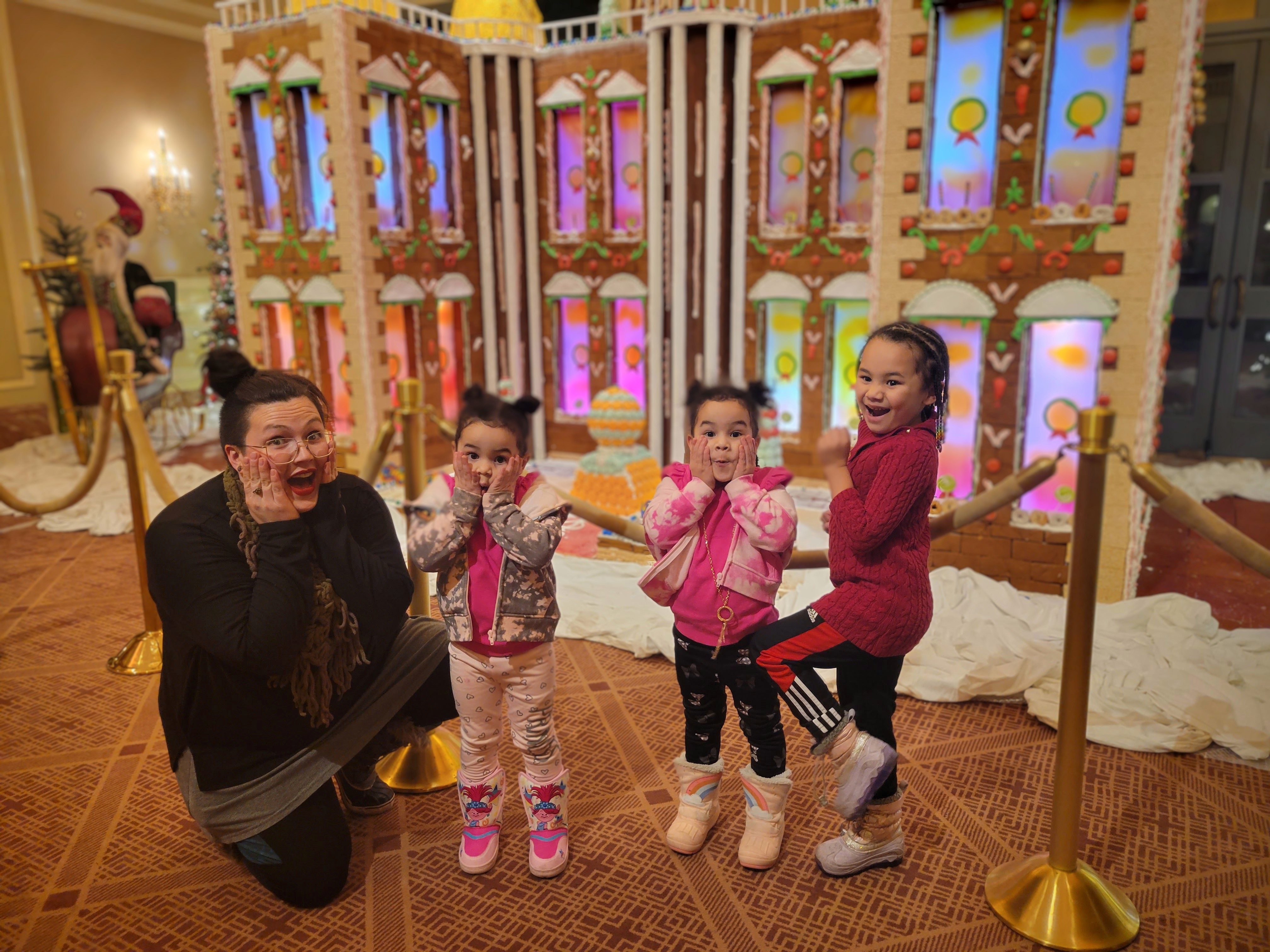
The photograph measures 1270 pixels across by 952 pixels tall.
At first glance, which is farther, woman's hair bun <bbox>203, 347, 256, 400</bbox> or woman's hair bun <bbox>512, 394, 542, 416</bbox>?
woman's hair bun <bbox>203, 347, 256, 400</bbox>

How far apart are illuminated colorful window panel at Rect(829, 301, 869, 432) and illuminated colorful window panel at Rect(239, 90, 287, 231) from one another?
4.87 metres

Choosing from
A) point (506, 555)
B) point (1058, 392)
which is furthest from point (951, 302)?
point (506, 555)

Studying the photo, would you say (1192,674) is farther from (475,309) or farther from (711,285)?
(475,309)

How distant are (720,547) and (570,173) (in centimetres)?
668

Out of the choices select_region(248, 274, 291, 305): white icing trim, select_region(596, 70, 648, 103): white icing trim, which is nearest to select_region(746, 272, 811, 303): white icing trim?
select_region(596, 70, 648, 103): white icing trim

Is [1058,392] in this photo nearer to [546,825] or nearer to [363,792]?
[546,825]

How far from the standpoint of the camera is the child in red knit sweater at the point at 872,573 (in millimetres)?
2312

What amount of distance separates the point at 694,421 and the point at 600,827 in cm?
137

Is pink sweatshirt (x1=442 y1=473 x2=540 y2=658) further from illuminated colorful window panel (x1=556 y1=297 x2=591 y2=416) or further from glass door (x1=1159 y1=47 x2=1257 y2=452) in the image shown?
glass door (x1=1159 y1=47 x2=1257 y2=452)

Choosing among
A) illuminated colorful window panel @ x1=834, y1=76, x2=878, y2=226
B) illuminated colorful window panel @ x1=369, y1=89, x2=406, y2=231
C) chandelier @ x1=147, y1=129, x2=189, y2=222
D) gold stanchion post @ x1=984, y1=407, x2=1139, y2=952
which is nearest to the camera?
gold stanchion post @ x1=984, y1=407, x2=1139, y2=952

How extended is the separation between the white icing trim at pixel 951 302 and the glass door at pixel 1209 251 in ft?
13.2

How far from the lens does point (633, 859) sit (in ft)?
9.01

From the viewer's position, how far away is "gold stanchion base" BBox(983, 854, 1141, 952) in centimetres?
237

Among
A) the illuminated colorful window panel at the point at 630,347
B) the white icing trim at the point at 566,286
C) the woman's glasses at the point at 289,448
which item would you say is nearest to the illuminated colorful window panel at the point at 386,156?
the white icing trim at the point at 566,286
